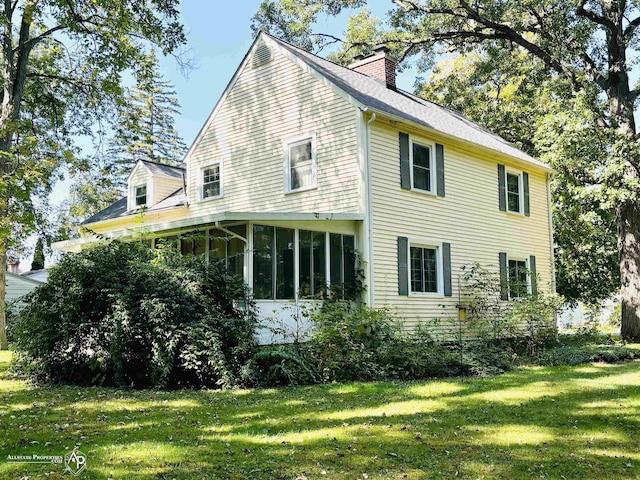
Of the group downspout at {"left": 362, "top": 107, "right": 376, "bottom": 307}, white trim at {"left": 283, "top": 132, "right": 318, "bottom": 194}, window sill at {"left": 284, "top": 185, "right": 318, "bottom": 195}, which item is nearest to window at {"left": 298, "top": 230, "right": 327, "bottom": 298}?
downspout at {"left": 362, "top": 107, "right": 376, "bottom": 307}

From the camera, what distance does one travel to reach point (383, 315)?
11469 mm

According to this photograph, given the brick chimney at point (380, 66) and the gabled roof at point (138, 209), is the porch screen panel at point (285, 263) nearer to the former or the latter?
the gabled roof at point (138, 209)

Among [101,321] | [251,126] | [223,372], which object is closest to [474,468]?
[223,372]

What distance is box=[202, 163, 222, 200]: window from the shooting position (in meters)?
16.5

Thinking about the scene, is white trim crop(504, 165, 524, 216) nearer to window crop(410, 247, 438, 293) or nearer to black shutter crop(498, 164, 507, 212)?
black shutter crop(498, 164, 507, 212)

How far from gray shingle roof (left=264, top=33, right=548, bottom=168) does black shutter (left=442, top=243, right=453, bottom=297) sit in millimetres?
2918

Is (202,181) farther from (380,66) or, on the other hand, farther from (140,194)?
(380,66)

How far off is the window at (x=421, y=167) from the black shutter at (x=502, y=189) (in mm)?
3324

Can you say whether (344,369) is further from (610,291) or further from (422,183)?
(610,291)

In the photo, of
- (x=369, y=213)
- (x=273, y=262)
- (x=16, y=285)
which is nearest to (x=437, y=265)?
(x=369, y=213)

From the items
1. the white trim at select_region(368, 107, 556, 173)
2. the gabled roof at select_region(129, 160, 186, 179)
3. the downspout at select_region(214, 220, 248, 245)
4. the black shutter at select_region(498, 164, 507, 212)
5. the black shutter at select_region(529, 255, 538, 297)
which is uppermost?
the gabled roof at select_region(129, 160, 186, 179)

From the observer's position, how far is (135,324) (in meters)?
9.27

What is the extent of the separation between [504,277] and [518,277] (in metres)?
1.18

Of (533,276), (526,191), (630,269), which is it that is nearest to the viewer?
(630,269)
